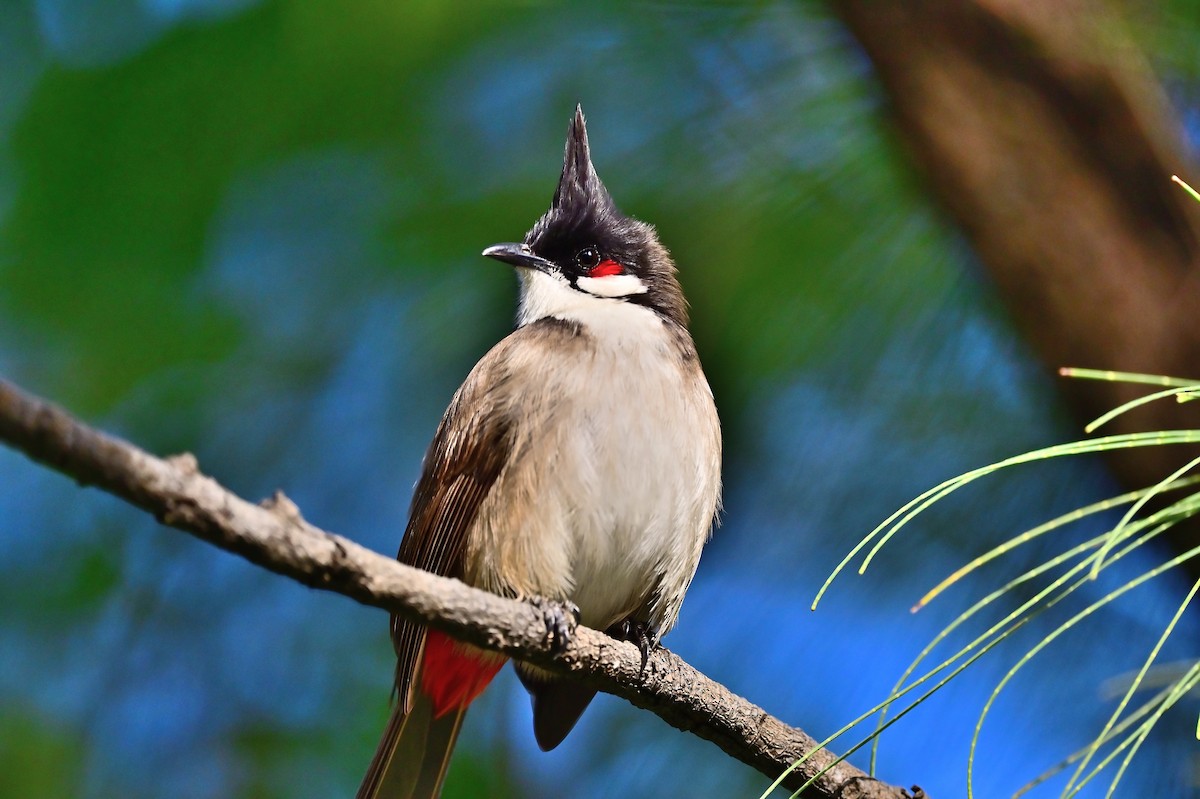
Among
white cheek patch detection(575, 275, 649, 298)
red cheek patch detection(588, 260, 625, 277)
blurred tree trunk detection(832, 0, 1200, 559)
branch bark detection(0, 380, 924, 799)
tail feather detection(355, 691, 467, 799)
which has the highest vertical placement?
blurred tree trunk detection(832, 0, 1200, 559)

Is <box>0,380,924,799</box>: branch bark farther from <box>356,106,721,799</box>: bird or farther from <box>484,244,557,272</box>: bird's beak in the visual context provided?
<box>484,244,557,272</box>: bird's beak

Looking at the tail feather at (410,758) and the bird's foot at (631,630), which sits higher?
the bird's foot at (631,630)

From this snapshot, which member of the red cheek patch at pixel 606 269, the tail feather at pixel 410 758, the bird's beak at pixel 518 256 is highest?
the red cheek patch at pixel 606 269

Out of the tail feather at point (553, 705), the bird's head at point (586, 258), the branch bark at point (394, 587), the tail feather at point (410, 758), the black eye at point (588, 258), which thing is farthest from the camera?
the black eye at point (588, 258)

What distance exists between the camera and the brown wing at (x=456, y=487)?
2734mm

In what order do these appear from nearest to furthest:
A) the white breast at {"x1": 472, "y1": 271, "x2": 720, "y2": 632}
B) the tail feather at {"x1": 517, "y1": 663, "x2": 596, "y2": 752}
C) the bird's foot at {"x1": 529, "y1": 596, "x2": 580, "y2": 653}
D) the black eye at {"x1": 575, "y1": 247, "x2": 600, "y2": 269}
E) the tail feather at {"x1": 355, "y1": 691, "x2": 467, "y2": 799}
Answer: the bird's foot at {"x1": 529, "y1": 596, "x2": 580, "y2": 653}
the white breast at {"x1": 472, "y1": 271, "x2": 720, "y2": 632}
the tail feather at {"x1": 355, "y1": 691, "x2": 467, "y2": 799}
the tail feather at {"x1": 517, "y1": 663, "x2": 596, "y2": 752}
the black eye at {"x1": 575, "y1": 247, "x2": 600, "y2": 269}

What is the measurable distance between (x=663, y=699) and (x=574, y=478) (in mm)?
623

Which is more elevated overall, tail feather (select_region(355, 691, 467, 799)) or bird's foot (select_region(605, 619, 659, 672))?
bird's foot (select_region(605, 619, 659, 672))

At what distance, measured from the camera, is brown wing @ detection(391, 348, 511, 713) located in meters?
2.73

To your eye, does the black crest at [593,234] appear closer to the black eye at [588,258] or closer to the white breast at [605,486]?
the black eye at [588,258]

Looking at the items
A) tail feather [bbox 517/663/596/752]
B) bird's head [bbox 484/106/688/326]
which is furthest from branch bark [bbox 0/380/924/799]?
bird's head [bbox 484/106/688/326]

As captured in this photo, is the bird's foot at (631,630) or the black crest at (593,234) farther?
the black crest at (593,234)

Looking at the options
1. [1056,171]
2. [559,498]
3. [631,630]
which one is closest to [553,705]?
[631,630]

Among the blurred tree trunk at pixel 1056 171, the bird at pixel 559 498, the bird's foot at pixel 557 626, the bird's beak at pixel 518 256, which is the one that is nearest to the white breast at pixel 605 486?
the bird at pixel 559 498
